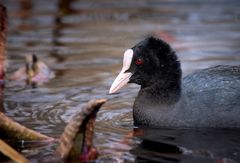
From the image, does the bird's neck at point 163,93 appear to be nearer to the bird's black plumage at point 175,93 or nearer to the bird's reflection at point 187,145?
the bird's black plumage at point 175,93

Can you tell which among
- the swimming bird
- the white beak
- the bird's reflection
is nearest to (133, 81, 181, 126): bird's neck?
the swimming bird

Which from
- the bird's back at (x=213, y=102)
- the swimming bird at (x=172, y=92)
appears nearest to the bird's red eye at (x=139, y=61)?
the swimming bird at (x=172, y=92)

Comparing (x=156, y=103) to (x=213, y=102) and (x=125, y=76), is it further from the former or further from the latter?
(x=213, y=102)

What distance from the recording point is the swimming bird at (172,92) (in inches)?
267

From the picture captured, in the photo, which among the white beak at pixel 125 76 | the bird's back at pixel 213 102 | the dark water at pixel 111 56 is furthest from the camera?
the white beak at pixel 125 76

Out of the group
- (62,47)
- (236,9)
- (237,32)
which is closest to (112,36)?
(62,47)

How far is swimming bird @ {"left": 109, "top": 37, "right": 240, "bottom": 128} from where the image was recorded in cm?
679

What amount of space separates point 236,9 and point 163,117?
788cm

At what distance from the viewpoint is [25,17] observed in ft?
45.9

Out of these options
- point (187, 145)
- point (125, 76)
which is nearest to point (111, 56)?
point (125, 76)

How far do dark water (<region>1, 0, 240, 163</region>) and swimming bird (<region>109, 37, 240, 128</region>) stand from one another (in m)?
0.13

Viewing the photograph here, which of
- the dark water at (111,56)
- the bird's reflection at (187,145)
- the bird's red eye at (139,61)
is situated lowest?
the bird's reflection at (187,145)

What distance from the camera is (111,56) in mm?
10648

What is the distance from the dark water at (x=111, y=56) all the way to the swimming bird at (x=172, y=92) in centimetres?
13
